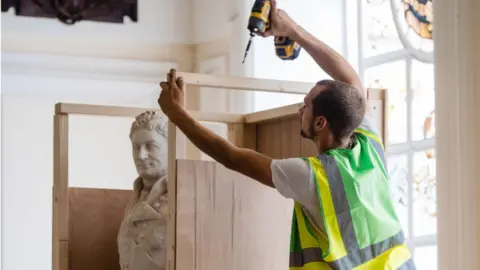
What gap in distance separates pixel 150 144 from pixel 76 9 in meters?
1.35

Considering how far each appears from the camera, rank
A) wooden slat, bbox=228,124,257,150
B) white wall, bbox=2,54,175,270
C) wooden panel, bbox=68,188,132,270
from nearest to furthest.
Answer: wooden slat, bbox=228,124,257,150
wooden panel, bbox=68,188,132,270
white wall, bbox=2,54,175,270

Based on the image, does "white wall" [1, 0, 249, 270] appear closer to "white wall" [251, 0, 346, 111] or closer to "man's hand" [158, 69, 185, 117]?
"white wall" [251, 0, 346, 111]

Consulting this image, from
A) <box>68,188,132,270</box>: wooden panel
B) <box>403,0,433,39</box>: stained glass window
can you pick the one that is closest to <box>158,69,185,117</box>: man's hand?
<box>68,188,132,270</box>: wooden panel

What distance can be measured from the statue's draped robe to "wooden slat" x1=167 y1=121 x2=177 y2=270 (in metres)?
0.30

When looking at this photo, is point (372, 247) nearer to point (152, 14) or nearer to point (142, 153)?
point (142, 153)

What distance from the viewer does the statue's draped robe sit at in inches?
94.0

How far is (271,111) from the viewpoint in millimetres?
2494

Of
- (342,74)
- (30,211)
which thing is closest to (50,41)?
(30,211)

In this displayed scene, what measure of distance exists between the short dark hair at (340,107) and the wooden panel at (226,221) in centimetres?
33

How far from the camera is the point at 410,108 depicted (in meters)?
2.98

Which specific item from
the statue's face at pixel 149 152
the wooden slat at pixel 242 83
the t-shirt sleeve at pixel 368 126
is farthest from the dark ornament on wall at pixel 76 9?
the t-shirt sleeve at pixel 368 126

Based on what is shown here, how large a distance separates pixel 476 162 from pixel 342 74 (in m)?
0.34

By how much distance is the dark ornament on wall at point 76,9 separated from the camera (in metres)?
3.64

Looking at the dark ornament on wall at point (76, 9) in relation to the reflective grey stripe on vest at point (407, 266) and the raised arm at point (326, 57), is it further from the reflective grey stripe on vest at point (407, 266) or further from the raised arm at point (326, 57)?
the reflective grey stripe on vest at point (407, 266)
